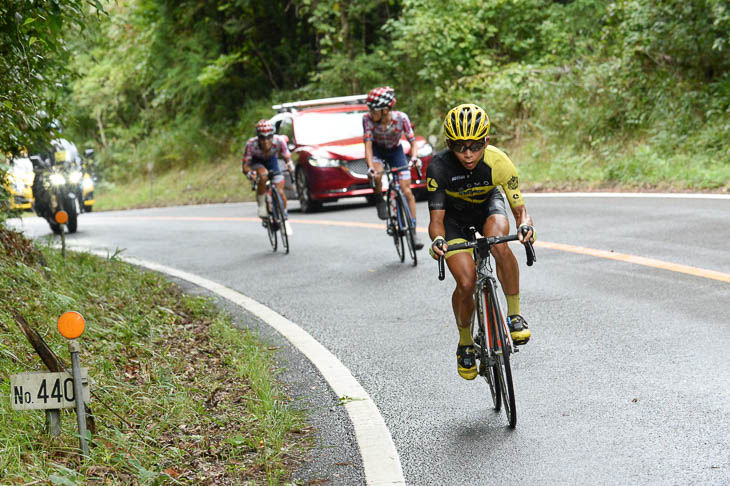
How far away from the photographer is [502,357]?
5.25 m

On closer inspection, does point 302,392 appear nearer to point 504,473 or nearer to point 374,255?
point 504,473

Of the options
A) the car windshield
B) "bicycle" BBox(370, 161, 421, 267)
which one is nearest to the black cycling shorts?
"bicycle" BBox(370, 161, 421, 267)

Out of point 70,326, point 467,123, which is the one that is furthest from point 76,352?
point 467,123

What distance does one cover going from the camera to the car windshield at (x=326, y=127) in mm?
18984

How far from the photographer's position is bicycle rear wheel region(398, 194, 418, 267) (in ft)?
36.4

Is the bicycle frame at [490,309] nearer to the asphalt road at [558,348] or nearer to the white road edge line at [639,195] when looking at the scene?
the asphalt road at [558,348]

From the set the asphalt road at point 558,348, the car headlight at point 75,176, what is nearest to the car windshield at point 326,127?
the car headlight at point 75,176

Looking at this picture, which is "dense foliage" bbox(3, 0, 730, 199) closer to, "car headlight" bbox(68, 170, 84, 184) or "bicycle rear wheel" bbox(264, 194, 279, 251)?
"car headlight" bbox(68, 170, 84, 184)

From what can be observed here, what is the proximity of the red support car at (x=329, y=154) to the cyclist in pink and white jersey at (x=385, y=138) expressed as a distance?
5881 mm

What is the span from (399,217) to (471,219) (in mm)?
5247

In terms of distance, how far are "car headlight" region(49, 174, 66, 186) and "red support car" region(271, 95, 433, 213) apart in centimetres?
465

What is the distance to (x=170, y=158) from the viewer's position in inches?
1455

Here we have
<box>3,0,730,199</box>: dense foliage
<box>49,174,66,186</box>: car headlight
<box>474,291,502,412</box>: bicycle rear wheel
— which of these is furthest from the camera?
<box>3,0,730,199</box>: dense foliage

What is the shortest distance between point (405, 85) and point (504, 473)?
23015 millimetres
